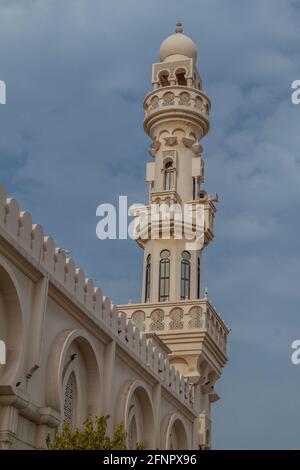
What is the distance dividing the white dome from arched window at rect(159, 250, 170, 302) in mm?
8975

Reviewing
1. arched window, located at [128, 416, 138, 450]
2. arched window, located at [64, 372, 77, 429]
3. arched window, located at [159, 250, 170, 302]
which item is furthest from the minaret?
arched window, located at [64, 372, 77, 429]

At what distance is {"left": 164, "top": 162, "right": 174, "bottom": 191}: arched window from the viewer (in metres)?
35.1

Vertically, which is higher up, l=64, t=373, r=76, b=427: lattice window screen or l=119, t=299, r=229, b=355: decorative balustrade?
l=119, t=299, r=229, b=355: decorative balustrade

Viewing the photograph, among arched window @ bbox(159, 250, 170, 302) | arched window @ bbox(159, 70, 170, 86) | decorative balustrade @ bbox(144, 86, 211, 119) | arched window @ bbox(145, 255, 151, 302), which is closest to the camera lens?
arched window @ bbox(159, 250, 170, 302)

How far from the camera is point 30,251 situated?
1925 cm

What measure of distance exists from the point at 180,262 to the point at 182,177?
3.53 meters

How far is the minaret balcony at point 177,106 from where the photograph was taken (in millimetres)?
35312

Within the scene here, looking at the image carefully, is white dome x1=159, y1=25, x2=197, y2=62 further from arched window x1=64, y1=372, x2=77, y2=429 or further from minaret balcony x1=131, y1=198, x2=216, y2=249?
arched window x1=64, y1=372, x2=77, y2=429

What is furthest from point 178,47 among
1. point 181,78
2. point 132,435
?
point 132,435

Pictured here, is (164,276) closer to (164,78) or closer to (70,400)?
(164,78)

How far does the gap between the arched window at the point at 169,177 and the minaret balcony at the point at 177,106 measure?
1.80 m

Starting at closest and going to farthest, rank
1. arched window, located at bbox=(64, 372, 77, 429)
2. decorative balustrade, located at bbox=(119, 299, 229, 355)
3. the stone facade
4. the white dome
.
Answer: the stone facade < arched window, located at bbox=(64, 372, 77, 429) < decorative balustrade, located at bbox=(119, 299, 229, 355) < the white dome

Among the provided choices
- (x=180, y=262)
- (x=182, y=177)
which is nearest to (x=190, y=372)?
(x=180, y=262)
